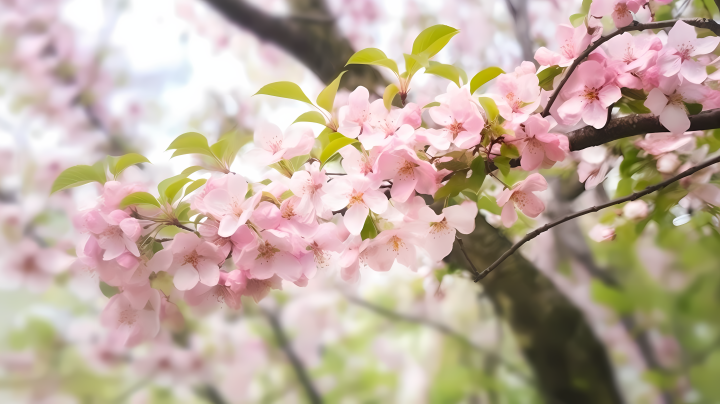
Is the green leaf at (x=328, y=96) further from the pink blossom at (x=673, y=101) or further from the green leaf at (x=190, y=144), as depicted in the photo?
the pink blossom at (x=673, y=101)

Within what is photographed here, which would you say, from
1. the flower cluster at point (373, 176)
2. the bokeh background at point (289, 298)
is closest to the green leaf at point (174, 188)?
the flower cluster at point (373, 176)

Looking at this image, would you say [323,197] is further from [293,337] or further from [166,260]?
[293,337]

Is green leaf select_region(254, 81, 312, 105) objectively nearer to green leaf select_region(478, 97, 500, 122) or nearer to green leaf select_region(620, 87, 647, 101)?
green leaf select_region(478, 97, 500, 122)

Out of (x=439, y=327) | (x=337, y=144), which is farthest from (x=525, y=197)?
(x=439, y=327)

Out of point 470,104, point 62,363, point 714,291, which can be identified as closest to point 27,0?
point 62,363

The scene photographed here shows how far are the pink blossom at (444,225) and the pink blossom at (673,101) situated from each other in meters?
0.14

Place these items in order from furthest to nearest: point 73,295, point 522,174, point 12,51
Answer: point 12,51
point 73,295
point 522,174

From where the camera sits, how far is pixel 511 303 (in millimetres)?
734

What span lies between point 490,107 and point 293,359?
826 millimetres

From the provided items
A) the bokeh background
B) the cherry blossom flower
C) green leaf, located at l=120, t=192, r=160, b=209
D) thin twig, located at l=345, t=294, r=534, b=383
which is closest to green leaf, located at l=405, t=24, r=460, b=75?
→ the cherry blossom flower

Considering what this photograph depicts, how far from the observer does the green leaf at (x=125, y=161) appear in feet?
1.03

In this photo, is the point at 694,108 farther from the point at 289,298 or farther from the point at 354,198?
the point at 289,298

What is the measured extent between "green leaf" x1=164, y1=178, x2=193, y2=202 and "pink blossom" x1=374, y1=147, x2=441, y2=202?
143 mm

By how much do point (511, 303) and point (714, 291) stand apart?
47 centimetres
